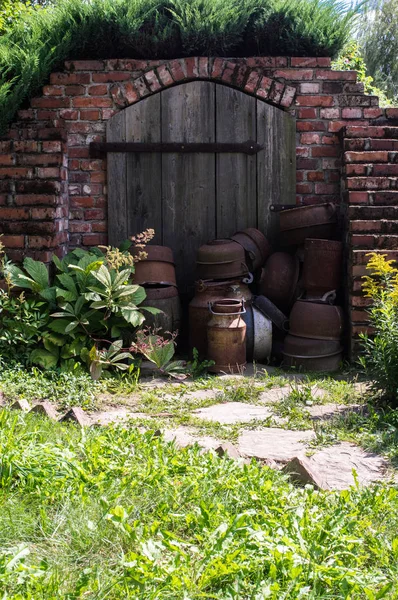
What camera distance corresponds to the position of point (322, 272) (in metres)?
6.29

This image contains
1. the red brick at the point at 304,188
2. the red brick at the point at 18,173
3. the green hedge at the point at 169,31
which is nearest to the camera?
the red brick at the point at 18,173

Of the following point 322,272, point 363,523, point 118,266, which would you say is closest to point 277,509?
point 363,523

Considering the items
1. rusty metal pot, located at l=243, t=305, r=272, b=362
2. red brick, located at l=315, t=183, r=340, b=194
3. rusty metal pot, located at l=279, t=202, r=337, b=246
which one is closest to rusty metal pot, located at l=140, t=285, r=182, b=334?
rusty metal pot, located at l=243, t=305, r=272, b=362

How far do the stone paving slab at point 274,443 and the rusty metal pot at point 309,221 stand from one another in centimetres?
253

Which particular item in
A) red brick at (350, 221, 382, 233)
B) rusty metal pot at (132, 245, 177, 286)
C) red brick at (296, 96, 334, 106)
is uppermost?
red brick at (296, 96, 334, 106)

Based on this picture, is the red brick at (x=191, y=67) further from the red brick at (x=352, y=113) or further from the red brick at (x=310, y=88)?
the red brick at (x=352, y=113)

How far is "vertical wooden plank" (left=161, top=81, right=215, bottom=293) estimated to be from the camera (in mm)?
6852

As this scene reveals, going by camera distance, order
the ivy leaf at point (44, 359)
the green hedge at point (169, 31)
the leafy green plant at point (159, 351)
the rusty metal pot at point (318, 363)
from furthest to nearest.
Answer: the green hedge at point (169, 31) < the rusty metal pot at point (318, 363) < the leafy green plant at point (159, 351) < the ivy leaf at point (44, 359)

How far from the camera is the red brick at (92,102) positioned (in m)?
6.78

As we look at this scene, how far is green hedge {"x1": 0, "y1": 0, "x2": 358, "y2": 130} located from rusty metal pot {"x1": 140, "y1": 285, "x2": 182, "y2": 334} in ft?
6.46

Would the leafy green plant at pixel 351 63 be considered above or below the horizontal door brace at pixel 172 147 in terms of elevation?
above

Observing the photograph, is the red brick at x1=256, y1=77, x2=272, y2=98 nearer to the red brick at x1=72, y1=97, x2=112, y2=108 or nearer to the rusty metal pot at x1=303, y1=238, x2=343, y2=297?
the red brick at x1=72, y1=97, x2=112, y2=108

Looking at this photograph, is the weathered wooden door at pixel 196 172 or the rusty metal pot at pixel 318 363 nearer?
the rusty metal pot at pixel 318 363

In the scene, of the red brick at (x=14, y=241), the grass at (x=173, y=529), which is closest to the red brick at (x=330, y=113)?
the red brick at (x=14, y=241)
